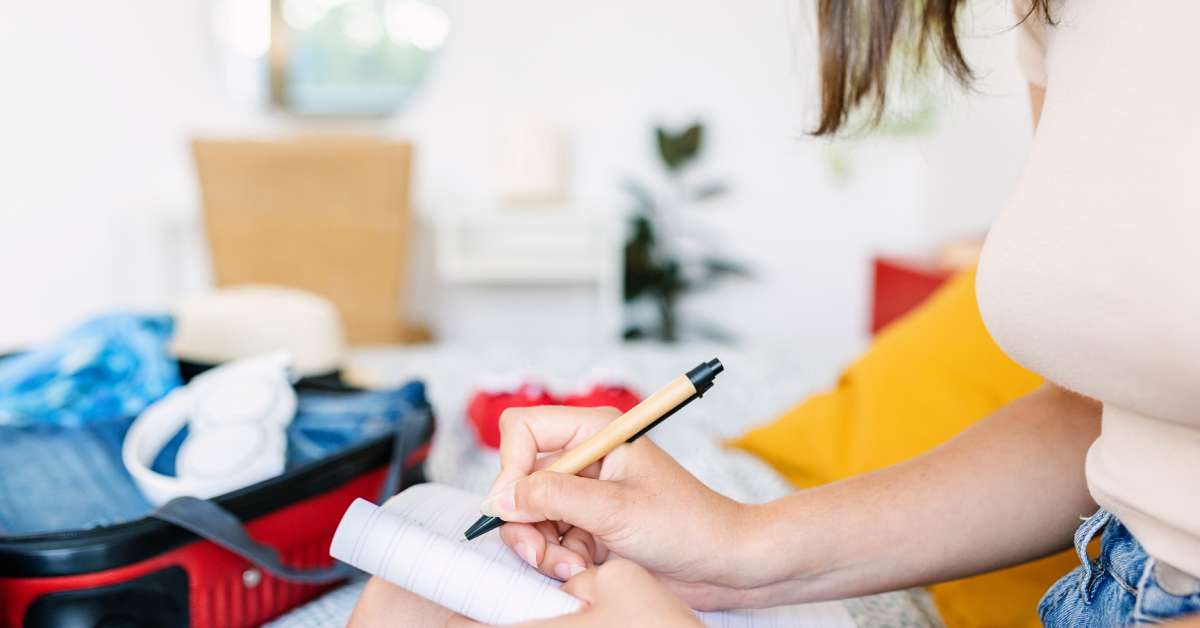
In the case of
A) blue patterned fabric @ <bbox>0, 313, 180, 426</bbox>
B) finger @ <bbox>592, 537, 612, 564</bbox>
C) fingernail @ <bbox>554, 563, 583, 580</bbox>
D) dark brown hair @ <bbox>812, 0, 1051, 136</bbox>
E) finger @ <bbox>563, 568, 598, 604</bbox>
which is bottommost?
blue patterned fabric @ <bbox>0, 313, 180, 426</bbox>

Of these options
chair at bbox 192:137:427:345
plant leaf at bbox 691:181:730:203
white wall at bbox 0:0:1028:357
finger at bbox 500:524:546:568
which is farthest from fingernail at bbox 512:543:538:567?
plant leaf at bbox 691:181:730:203

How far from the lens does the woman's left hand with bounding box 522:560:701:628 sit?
16.1 inches

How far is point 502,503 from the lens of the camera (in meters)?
0.48

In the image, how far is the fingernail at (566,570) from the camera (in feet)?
1.58

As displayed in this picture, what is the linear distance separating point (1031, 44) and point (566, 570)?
1.29 feet

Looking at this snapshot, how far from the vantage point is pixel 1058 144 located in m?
0.47

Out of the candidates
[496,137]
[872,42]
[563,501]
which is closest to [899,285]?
[496,137]

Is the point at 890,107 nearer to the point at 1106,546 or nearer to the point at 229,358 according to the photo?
the point at 1106,546

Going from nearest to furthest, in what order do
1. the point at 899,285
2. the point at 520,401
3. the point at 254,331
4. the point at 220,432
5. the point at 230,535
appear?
the point at 230,535 → the point at 220,432 → the point at 520,401 → the point at 254,331 → the point at 899,285

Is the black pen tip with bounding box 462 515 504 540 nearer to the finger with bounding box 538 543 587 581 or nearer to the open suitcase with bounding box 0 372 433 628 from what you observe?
the finger with bounding box 538 543 587 581

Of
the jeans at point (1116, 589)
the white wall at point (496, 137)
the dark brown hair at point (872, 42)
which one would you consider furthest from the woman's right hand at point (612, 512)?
the white wall at point (496, 137)

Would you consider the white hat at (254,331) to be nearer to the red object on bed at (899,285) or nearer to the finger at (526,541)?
the finger at (526,541)

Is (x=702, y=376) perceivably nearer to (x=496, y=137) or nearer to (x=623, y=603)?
(x=623, y=603)

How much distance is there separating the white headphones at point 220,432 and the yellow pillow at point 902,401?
0.50 meters
